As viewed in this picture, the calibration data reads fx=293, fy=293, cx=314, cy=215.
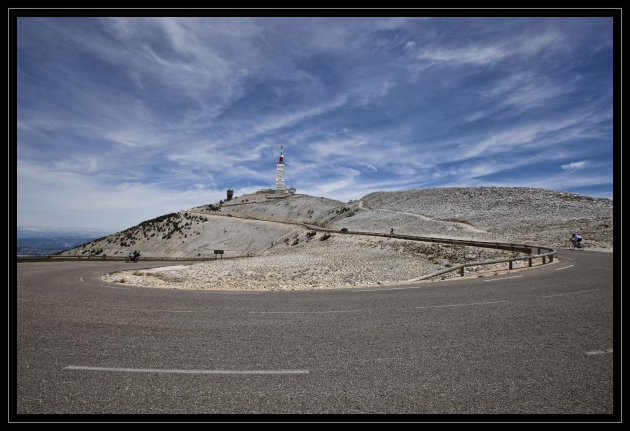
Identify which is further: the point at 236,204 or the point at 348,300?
the point at 236,204

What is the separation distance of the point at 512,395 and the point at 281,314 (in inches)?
244

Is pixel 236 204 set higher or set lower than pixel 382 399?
higher

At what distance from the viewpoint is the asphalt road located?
159 inches

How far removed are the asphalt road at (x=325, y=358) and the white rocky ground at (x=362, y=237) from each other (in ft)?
24.8

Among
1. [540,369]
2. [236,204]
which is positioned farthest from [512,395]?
[236,204]

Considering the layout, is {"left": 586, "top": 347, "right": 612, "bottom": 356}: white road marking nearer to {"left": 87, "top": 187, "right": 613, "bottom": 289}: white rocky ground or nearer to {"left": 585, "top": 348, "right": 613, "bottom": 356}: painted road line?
{"left": 585, "top": 348, "right": 613, "bottom": 356}: painted road line

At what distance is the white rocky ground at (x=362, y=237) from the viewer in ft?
83.3

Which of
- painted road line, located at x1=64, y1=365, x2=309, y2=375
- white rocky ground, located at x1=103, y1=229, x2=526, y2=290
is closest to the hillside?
white rocky ground, located at x1=103, y1=229, x2=526, y2=290

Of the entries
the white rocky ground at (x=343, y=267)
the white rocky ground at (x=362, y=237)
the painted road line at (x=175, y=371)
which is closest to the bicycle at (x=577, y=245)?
the white rocky ground at (x=362, y=237)

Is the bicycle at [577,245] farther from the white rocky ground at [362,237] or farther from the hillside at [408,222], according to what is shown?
the hillside at [408,222]

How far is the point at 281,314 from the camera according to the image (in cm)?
901

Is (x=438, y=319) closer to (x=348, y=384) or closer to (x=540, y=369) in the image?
(x=540, y=369)

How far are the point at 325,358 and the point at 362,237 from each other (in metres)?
39.8
